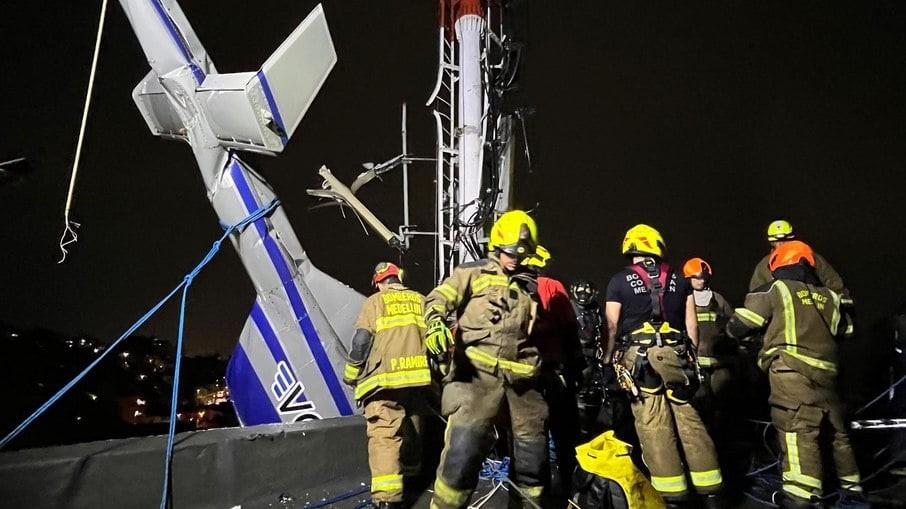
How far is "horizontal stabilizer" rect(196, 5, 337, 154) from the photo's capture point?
13.0 feet

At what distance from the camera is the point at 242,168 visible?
A: 4508 millimetres

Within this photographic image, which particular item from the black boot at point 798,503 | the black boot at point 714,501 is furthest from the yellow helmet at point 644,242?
the black boot at point 798,503

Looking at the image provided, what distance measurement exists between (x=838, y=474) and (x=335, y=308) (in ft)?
14.9

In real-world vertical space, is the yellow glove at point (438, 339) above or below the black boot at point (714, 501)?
above

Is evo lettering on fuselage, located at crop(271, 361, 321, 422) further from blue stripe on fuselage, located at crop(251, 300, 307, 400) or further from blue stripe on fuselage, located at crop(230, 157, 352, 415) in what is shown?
blue stripe on fuselage, located at crop(230, 157, 352, 415)

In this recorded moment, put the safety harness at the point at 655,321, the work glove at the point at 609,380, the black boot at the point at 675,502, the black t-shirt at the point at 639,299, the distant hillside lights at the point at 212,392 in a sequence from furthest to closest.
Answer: the distant hillside lights at the point at 212,392
the work glove at the point at 609,380
the black t-shirt at the point at 639,299
the safety harness at the point at 655,321
the black boot at the point at 675,502

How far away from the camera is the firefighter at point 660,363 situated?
10.6 ft

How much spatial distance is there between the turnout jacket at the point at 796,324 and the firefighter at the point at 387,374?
259cm

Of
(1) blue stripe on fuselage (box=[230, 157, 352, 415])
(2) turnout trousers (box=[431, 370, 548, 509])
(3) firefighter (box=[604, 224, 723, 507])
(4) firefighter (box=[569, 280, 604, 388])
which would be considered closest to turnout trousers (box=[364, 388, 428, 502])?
(2) turnout trousers (box=[431, 370, 548, 509])

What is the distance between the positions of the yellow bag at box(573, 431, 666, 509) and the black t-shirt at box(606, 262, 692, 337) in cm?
92

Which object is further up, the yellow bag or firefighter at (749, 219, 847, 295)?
firefighter at (749, 219, 847, 295)

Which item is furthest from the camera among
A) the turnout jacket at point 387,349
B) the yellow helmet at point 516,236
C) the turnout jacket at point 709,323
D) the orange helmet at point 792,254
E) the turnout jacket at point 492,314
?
the turnout jacket at point 709,323

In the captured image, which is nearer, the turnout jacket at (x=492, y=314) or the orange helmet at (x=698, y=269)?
the turnout jacket at (x=492, y=314)

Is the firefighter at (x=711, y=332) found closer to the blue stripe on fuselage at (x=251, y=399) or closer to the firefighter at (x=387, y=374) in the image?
the firefighter at (x=387, y=374)
